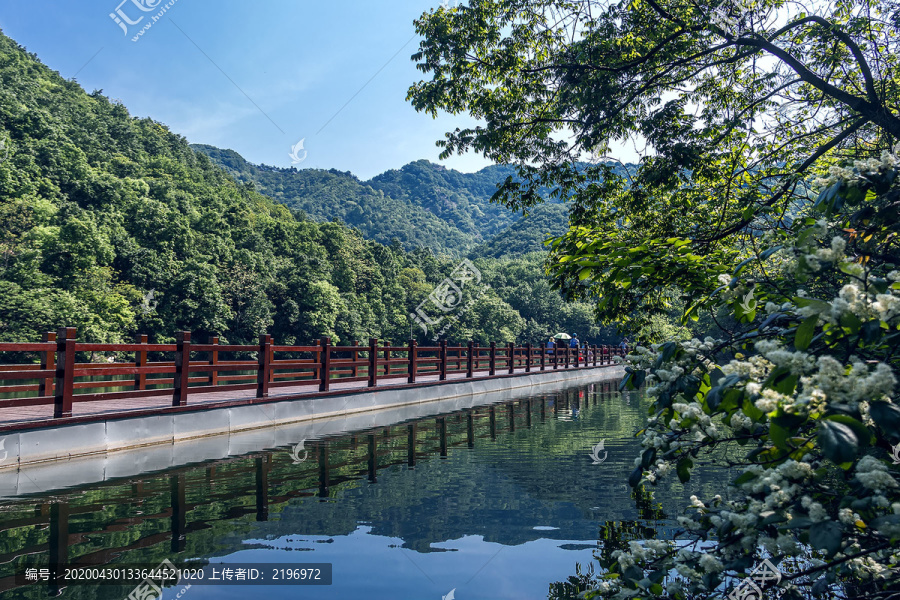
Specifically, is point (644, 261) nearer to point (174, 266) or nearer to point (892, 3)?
point (892, 3)

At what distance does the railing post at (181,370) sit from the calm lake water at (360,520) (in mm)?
2443

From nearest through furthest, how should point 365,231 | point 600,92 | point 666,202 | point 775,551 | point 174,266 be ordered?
point 775,551
point 600,92
point 666,202
point 174,266
point 365,231

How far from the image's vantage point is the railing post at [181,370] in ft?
34.6

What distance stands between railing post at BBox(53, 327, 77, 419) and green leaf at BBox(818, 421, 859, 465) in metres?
9.24

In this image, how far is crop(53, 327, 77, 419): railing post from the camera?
847cm

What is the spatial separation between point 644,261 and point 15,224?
45.8 metres

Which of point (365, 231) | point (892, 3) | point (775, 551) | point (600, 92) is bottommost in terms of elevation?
point (775, 551)

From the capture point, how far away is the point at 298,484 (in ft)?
23.7

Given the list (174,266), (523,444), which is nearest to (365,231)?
(174,266)

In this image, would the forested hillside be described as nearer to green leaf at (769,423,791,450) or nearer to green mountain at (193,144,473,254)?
green leaf at (769,423,791,450)

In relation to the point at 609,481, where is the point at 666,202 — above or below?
above

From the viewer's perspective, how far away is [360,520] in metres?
5.88

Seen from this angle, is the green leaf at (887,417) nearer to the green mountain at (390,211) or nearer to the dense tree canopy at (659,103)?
the dense tree canopy at (659,103)

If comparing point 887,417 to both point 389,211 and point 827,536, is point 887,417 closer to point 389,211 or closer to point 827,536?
point 827,536
